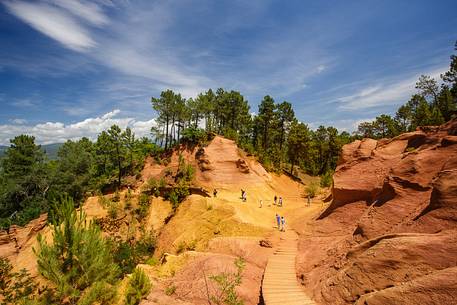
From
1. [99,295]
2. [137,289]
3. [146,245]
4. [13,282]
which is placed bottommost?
[13,282]

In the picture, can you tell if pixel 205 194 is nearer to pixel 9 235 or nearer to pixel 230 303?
pixel 230 303

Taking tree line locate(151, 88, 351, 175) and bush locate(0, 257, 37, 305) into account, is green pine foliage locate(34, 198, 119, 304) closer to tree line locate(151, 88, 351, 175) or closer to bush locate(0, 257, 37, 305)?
bush locate(0, 257, 37, 305)

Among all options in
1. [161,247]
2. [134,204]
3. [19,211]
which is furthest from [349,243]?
[19,211]

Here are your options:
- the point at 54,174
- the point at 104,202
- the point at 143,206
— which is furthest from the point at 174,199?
the point at 54,174

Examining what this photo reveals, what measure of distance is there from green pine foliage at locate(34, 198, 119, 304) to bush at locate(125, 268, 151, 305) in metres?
2.96

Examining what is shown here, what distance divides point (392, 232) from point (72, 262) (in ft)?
→ 63.1

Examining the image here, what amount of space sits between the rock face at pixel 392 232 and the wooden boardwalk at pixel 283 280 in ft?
2.27

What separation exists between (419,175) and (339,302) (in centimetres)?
835

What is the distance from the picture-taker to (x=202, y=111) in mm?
53469

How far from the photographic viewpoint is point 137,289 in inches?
626

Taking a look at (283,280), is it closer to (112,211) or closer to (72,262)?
(72,262)

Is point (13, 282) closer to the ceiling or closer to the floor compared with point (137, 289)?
closer to the floor

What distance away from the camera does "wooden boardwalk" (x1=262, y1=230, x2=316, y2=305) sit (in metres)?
12.2

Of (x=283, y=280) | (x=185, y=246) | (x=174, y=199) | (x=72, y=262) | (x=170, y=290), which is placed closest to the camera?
(x=283, y=280)
